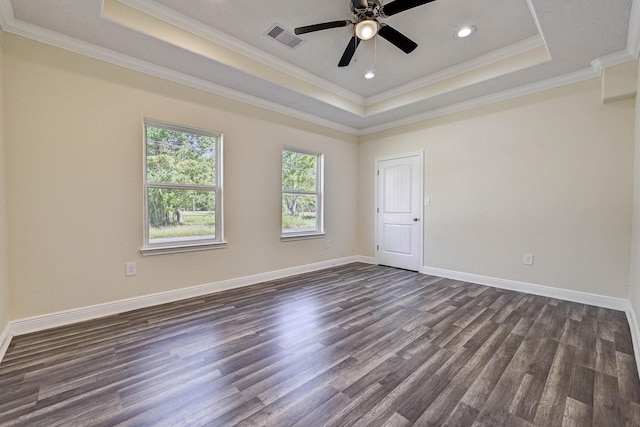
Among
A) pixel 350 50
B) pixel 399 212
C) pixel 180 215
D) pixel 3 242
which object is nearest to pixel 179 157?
pixel 180 215

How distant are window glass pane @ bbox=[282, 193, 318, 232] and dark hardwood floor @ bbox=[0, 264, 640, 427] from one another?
170cm

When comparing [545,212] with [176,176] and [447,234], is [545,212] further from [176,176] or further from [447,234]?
[176,176]

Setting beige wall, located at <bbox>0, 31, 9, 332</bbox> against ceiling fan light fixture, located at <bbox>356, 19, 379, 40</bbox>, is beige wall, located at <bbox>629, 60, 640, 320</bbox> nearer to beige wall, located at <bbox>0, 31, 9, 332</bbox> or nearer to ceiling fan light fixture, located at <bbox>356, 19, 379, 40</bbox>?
ceiling fan light fixture, located at <bbox>356, 19, 379, 40</bbox>

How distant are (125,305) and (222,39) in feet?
10.0

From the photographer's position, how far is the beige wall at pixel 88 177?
2.49 m

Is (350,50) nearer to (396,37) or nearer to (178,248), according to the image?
(396,37)

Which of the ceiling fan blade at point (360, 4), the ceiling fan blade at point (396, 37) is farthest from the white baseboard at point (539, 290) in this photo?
the ceiling fan blade at point (360, 4)

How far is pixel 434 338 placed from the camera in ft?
7.93

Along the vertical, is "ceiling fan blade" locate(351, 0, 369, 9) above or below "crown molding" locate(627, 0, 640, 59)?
above

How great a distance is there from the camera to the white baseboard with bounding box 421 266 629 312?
3.13 meters

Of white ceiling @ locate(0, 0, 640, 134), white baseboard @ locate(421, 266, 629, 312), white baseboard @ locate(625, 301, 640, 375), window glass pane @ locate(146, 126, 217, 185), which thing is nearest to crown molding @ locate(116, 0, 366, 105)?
white ceiling @ locate(0, 0, 640, 134)

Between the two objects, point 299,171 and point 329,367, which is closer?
point 329,367

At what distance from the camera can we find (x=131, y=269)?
3.04 m


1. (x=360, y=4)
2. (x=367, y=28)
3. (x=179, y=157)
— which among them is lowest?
(x=179, y=157)
